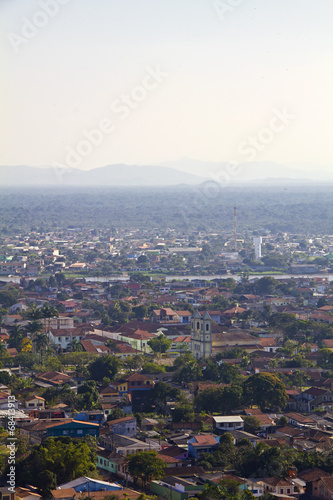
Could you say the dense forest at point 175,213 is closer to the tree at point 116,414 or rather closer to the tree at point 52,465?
the tree at point 116,414

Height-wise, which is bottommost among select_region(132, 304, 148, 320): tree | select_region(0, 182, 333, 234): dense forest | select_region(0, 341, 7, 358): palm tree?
select_region(132, 304, 148, 320): tree

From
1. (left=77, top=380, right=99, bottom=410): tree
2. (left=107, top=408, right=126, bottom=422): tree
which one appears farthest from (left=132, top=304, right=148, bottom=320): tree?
(left=107, top=408, right=126, bottom=422): tree

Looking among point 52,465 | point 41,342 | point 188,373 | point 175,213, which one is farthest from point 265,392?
point 175,213

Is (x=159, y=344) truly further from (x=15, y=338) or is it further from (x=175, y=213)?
(x=175, y=213)

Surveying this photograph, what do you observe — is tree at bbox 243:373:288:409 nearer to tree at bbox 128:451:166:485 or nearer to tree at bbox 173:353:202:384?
tree at bbox 173:353:202:384

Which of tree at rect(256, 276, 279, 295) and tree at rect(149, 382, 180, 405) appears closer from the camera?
tree at rect(149, 382, 180, 405)

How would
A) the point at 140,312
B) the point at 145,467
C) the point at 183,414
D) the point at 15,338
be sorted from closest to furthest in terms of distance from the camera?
the point at 145,467
the point at 183,414
the point at 15,338
the point at 140,312
